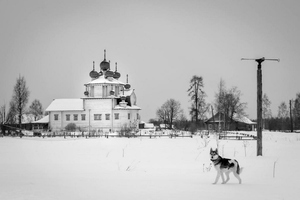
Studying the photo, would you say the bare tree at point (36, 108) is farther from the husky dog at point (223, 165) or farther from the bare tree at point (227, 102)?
the husky dog at point (223, 165)

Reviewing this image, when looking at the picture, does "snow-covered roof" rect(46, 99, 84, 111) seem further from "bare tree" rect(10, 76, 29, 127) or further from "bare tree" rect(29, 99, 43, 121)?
"bare tree" rect(29, 99, 43, 121)

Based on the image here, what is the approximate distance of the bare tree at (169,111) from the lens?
8101cm

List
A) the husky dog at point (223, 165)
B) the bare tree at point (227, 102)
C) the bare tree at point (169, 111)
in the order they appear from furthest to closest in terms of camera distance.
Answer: the bare tree at point (169, 111) < the bare tree at point (227, 102) < the husky dog at point (223, 165)

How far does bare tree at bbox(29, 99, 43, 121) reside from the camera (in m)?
84.3

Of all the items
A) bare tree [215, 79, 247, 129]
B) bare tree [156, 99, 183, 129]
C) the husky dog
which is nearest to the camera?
the husky dog

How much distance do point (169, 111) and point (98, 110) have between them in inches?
1127

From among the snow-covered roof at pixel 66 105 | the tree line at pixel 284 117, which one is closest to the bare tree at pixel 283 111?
the tree line at pixel 284 117

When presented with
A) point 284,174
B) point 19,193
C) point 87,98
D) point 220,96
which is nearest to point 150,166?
point 284,174

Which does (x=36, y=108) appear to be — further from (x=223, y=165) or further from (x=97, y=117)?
(x=223, y=165)

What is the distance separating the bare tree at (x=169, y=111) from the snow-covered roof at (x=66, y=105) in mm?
25431

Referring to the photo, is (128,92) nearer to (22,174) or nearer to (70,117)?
(70,117)

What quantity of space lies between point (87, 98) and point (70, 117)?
4792 mm

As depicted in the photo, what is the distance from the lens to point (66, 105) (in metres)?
61.2

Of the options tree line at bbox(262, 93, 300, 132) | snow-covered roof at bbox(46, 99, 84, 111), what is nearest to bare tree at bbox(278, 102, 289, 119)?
tree line at bbox(262, 93, 300, 132)
